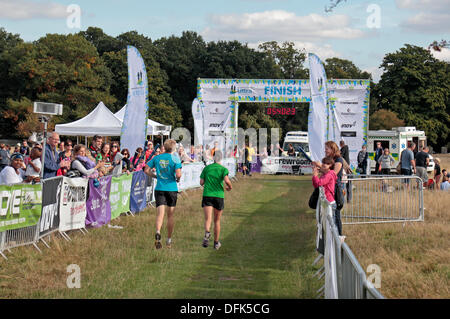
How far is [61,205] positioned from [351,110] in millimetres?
21543

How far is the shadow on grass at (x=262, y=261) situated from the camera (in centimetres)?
742

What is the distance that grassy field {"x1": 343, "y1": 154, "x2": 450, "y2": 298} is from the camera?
7425 mm

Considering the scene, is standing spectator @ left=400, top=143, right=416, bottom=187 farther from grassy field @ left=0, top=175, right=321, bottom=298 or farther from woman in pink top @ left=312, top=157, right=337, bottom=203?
woman in pink top @ left=312, top=157, right=337, bottom=203

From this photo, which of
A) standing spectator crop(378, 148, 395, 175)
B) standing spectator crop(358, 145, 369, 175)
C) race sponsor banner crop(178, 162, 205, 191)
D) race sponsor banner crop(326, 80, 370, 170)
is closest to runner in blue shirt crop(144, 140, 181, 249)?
race sponsor banner crop(178, 162, 205, 191)

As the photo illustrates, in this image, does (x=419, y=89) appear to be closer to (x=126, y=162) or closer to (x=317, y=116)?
(x=317, y=116)

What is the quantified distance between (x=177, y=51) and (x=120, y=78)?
37.3 feet

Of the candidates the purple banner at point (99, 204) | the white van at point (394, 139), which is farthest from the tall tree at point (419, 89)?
the purple banner at point (99, 204)

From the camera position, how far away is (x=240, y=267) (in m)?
8.91

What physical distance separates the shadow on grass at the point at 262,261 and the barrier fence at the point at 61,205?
2613 millimetres

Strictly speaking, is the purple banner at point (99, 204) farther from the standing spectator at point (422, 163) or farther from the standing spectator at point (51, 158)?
the standing spectator at point (422, 163)

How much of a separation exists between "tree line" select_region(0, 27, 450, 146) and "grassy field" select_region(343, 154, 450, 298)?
160 ft

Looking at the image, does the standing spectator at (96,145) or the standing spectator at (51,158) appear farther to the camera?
the standing spectator at (96,145)

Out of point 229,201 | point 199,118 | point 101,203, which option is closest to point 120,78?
point 199,118

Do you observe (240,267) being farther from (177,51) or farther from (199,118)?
(177,51)
